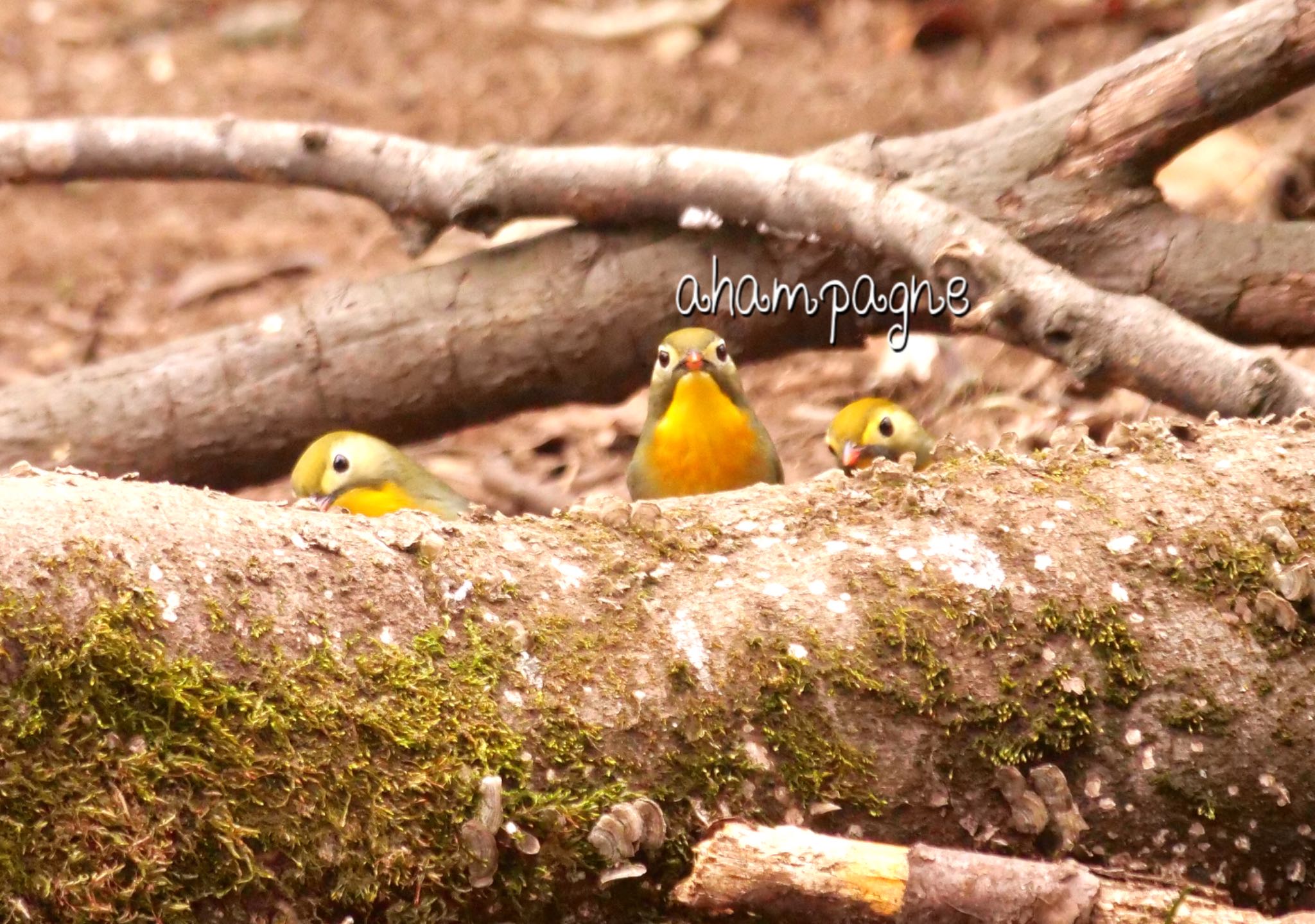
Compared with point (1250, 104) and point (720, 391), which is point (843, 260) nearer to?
point (720, 391)

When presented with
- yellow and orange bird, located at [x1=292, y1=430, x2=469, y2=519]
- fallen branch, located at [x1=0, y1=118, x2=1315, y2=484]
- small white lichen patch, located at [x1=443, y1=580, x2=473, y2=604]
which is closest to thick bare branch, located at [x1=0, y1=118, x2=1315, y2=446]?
fallen branch, located at [x1=0, y1=118, x2=1315, y2=484]

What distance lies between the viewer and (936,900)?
236cm

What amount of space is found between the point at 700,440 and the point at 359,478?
114 cm

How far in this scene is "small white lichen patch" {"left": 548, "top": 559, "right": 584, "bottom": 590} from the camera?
2684 millimetres

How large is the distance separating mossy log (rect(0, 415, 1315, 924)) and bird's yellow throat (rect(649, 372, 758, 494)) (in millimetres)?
1925

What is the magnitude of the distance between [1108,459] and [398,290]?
261cm

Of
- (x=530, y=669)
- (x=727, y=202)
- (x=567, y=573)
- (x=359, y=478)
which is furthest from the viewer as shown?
(x=359, y=478)

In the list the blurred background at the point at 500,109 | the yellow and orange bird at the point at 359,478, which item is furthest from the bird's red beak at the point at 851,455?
the yellow and orange bird at the point at 359,478

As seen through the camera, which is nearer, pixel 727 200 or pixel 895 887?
pixel 895 887

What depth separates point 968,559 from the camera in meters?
2.80

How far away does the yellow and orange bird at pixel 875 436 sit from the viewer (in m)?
4.93

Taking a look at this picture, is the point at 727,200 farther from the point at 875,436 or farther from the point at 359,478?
the point at 359,478

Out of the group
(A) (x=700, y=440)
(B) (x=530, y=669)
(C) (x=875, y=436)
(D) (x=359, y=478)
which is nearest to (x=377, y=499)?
(D) (x=359, y=478)

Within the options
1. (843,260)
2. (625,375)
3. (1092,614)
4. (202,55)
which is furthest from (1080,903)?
(202,55)
